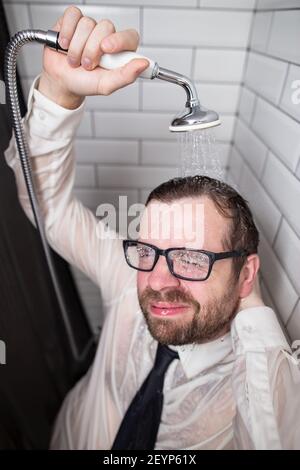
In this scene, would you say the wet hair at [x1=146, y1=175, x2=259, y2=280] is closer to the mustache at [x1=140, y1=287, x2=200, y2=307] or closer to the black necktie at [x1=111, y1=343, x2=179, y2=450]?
the mustache at [x1=140, y1=287, x2=200, y2=307]

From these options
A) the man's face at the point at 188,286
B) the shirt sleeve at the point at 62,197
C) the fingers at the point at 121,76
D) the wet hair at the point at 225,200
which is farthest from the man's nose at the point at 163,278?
the fingers at the point at 121,76

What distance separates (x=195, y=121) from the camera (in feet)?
1.74

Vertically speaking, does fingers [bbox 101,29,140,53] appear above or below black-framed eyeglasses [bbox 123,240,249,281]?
above

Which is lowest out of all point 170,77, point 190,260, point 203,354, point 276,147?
point 203,354

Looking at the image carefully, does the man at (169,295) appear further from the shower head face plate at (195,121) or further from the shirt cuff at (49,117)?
the shower head face plate at (195,121)

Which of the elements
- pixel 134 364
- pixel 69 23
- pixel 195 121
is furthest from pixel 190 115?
pixel 134 364

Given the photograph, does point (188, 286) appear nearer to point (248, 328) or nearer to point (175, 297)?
point (175, 297)

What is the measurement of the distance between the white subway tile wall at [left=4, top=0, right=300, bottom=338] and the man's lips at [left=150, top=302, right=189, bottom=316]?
226 millimetres

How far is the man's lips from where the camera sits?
0.65 m

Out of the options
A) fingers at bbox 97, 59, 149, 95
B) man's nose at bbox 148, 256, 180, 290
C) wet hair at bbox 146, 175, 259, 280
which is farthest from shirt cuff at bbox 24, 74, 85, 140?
man's nose at bbox 148, 256, 180, 290

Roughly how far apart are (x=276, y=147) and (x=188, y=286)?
0.38m

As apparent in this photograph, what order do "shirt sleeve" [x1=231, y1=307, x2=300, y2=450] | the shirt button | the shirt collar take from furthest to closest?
1. the shirt collar
2. the shirt button
3. "shirt sleeve" [x1=231, y1=307, x2=300, y2=450]

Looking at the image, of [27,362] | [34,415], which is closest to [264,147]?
[27,362]
